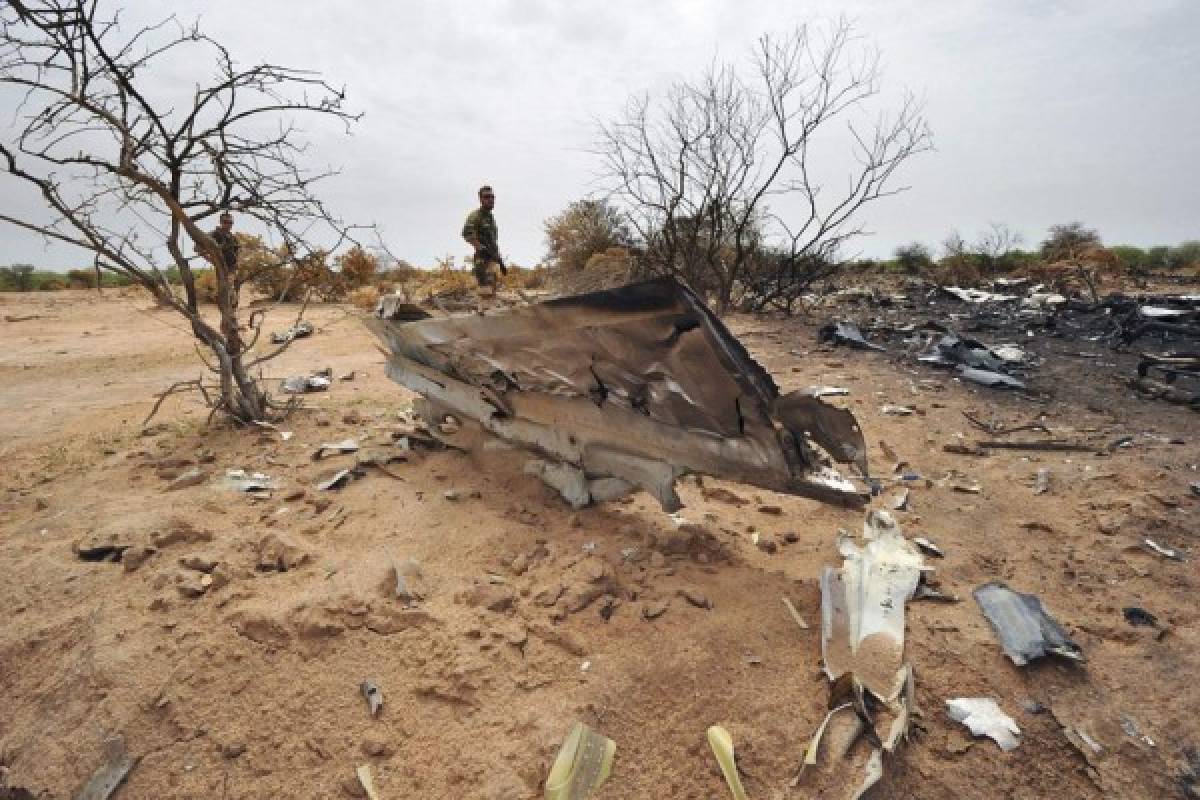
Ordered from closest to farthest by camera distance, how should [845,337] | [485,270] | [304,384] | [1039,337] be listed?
[304,384] < [1039,337] < [845,337] < [485,270]

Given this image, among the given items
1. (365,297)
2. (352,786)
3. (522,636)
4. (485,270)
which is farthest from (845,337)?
(365,297)

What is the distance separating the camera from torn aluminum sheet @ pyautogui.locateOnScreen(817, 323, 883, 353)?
318 inches

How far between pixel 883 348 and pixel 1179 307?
474 centimetres

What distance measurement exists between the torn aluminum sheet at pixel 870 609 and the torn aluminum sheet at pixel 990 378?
3800mm

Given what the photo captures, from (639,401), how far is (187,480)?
304cm

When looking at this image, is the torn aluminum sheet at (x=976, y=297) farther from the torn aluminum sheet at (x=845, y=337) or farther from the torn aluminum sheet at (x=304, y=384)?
the torn aluminum sheet at (x=304, y=384)

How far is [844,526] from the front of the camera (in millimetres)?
3277

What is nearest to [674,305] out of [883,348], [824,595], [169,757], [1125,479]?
[824,595]

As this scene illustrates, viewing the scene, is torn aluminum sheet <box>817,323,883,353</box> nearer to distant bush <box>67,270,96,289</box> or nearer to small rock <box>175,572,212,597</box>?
small rock <box>175,572,212,597</box>

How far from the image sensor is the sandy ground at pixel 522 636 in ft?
6.39

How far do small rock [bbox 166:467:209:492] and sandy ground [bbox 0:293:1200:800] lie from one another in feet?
0.42

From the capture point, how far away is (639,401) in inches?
104

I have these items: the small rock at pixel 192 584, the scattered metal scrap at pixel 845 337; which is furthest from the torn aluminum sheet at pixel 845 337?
the small rock at pixel 192 584

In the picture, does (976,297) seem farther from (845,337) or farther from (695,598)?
(695,598)
